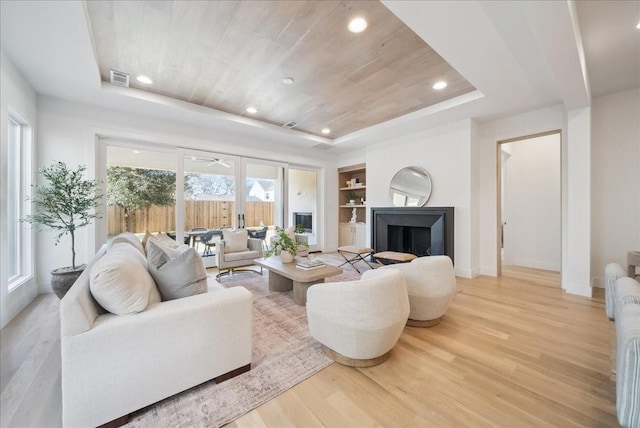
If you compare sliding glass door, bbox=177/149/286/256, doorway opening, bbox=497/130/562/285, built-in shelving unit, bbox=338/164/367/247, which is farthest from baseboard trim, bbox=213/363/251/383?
built-in shelving unit, bbox=338/164/367/247

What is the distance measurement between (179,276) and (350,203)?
548 centimetres

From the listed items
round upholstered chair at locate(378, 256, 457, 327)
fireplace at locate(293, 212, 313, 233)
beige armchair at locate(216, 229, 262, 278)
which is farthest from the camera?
fireplace at locate(293, 212, 313, 233)

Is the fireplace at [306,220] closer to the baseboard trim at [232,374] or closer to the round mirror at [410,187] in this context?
the round mirror at [410,187]

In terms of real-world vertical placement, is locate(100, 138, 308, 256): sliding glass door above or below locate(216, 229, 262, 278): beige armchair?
above

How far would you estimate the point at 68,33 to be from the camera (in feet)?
7.02

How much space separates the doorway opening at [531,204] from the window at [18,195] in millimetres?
7035

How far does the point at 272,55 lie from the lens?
261 centimetres

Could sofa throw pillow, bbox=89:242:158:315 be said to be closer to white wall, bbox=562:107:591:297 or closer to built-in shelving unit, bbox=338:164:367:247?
white wall, bbox=562:107:591:297

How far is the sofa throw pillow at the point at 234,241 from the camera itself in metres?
4.24

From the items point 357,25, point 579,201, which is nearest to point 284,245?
point 357,25

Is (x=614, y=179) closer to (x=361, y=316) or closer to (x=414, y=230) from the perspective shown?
(x=414, y=230)

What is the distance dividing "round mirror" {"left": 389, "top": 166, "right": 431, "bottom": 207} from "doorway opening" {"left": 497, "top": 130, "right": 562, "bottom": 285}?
1455mm

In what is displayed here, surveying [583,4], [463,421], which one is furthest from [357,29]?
[463,421]

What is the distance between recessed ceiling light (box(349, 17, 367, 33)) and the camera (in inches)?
83.2
